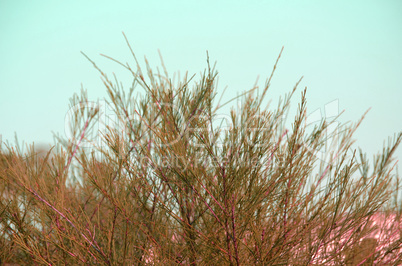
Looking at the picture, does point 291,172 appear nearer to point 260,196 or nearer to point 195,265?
point 260,196

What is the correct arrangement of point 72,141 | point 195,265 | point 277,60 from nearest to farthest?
point 277,60 < point 195,265 < point 72,141

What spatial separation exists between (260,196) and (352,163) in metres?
0.33

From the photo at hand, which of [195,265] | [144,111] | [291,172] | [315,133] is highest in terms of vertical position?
[144,111]

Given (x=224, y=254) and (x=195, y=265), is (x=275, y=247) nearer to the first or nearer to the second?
(x=224, y=254)

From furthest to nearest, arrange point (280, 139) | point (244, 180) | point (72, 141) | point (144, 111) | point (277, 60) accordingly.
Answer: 1. point (72, 141)
2. point (144, 111)
3. point (280, 139)
4. point (244, 180)
5. point (277, 60)

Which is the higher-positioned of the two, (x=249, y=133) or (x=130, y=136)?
(x=130, y=136)

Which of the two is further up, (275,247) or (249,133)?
(249,133)

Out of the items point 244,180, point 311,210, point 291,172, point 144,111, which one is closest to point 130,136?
point 144,111

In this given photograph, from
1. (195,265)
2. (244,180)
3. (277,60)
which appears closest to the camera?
(277,60)

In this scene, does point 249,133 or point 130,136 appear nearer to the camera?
point 249,133

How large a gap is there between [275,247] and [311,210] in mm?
176

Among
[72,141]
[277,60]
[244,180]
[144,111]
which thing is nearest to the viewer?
[277,60]

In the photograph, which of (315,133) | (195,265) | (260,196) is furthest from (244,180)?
(195,265)

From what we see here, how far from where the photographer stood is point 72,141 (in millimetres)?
1962
